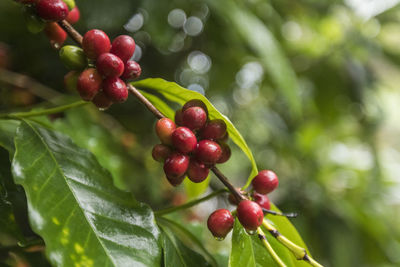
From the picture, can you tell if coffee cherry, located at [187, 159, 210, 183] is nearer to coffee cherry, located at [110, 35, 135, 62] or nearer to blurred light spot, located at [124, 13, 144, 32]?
coffee cherry, located at [110, 35, 135, 62]

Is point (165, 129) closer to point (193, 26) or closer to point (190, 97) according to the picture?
point (190, 97)

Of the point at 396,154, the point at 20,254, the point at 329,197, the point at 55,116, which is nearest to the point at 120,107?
the point at 55,116

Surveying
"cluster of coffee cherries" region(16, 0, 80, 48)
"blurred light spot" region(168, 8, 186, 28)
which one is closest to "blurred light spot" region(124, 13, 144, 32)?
"blurred light spot" region(168, 8, 186, 28)

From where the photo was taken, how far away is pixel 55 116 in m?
1.07

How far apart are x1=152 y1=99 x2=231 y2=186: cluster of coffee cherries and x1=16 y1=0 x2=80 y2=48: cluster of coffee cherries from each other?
179 millimetres

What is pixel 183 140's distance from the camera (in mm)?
441

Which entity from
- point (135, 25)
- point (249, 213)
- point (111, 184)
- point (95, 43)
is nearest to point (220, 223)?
point (249, 213)

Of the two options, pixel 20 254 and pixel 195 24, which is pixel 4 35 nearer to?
pixel 195 24

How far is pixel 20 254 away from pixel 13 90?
0.70m

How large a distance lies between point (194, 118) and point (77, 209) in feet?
0.55

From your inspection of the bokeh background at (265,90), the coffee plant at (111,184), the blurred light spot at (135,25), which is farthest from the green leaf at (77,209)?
the blurred light spot at (135,25)

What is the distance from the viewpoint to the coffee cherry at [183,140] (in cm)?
44

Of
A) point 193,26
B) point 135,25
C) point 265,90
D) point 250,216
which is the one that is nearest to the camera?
point 250,216

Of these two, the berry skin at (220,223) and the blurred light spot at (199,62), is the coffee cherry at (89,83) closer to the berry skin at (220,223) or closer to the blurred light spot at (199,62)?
the berry skin at (220,223)
